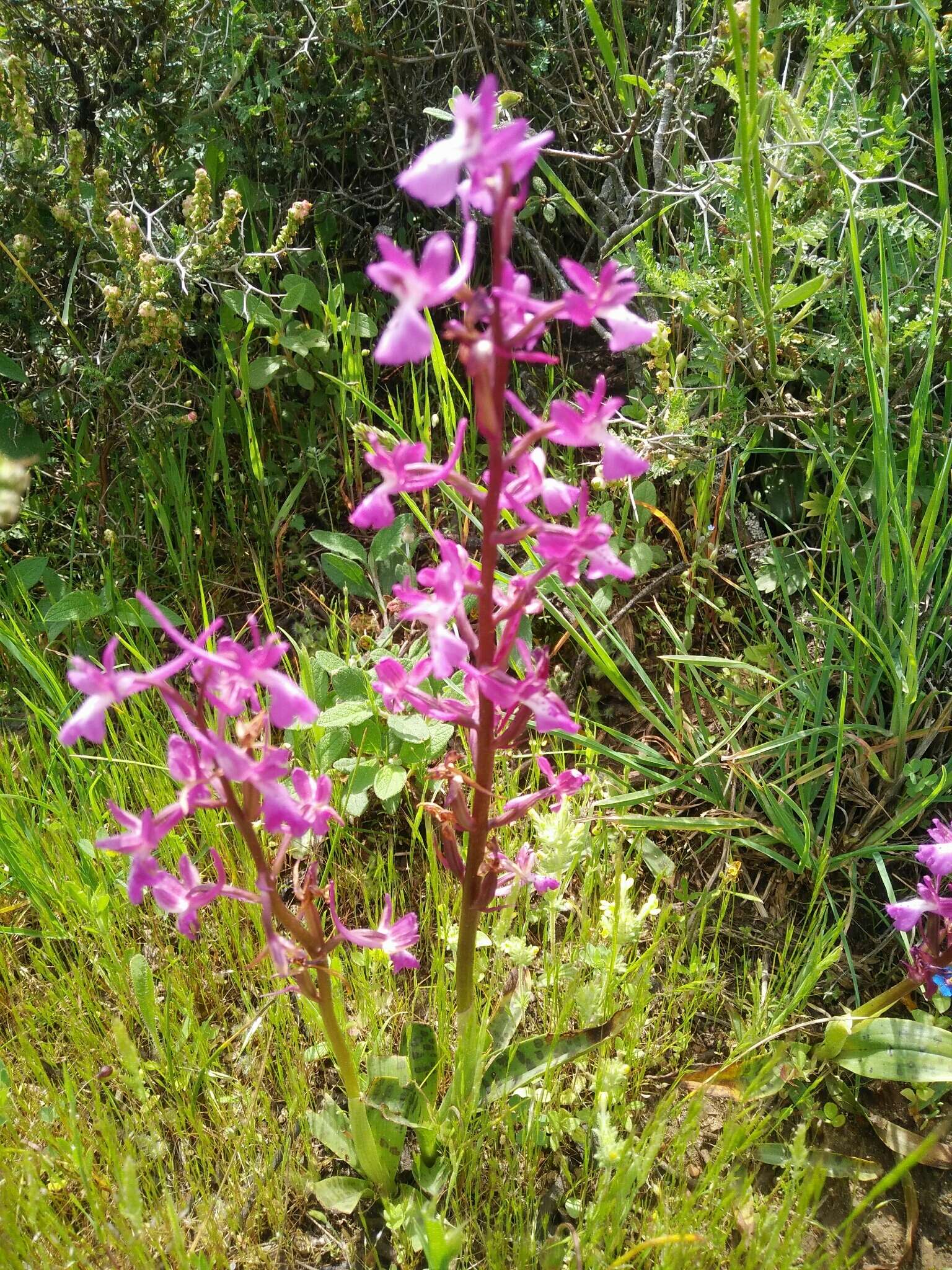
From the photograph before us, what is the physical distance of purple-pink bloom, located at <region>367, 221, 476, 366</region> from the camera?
0.87 metres

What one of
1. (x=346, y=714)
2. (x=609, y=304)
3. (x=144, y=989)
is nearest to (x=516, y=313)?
(x=609, y=304)

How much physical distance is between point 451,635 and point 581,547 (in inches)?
7.6

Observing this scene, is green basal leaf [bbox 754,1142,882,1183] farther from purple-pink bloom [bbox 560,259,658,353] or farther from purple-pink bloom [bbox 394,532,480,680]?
purple-pink bloom [bbox 560,259,658,353]

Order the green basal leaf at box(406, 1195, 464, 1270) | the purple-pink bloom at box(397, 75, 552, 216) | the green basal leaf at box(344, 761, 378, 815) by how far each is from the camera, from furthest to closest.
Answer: the green basal leaf at box(344, 761, 378, 815), the green basal leaf at box(406, 1195, 464, 1270), the purple-pink bloom at box(397, 75, 552, 216)

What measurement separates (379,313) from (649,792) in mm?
1786

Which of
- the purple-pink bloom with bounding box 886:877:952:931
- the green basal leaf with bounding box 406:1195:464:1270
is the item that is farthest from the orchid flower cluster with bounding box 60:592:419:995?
the purple-pink bloom with bounding box 886:877:952:931

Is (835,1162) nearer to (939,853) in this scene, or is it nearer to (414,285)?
(939,853)

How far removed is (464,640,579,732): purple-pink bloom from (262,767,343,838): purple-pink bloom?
0.27 meters

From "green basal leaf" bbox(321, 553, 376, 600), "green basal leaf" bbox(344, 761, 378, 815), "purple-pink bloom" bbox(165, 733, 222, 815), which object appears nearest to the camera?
"purple-pink bloom" bbox(165, 733, 222, 815)

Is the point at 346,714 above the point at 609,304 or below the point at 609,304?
below

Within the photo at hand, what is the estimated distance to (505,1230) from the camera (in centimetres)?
160

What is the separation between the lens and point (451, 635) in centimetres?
113

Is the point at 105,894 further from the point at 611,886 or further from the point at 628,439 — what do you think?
the point at 628,439

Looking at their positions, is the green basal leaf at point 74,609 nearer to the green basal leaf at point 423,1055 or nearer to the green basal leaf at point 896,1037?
the green basal leaf at point 423,1055
